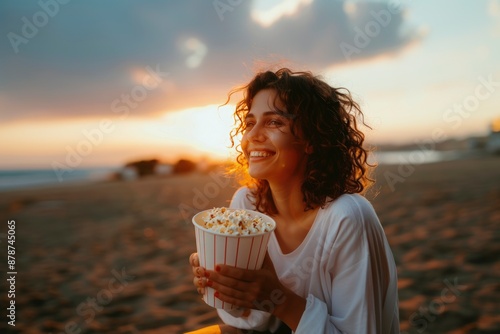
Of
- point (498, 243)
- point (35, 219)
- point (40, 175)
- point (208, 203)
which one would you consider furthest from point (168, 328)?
point (40, 175)

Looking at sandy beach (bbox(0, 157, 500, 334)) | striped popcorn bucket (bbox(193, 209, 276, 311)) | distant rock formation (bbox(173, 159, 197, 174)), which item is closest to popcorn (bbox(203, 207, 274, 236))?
striped popcorn bucket (bbox(193, 209, 276, 311))

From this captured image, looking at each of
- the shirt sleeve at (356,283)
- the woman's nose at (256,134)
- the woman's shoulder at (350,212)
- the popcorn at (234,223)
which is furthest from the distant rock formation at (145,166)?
the shirt sleeve at (356,283)

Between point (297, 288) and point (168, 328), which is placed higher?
point (297, 288)

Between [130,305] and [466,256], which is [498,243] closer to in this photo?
[466,256]

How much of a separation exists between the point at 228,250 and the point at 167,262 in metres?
3.51

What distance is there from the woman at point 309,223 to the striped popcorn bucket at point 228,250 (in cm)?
5

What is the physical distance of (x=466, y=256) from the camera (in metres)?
4.32

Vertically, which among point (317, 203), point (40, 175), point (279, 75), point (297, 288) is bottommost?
point (40, 175)

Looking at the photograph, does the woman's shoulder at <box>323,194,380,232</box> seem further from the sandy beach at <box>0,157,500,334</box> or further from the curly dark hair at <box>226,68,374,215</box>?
the sandy beach at <box>0,157,500,334</box>

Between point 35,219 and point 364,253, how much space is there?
7.46 meters

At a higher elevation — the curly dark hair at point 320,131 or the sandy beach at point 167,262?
the curly dark hair at point 320,131

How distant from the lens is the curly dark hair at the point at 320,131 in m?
2.04

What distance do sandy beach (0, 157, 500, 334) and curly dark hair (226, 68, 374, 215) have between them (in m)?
0.55

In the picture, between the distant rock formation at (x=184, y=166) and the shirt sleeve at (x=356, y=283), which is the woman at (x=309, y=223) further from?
the distant rock formation at (x=184, y=166)
